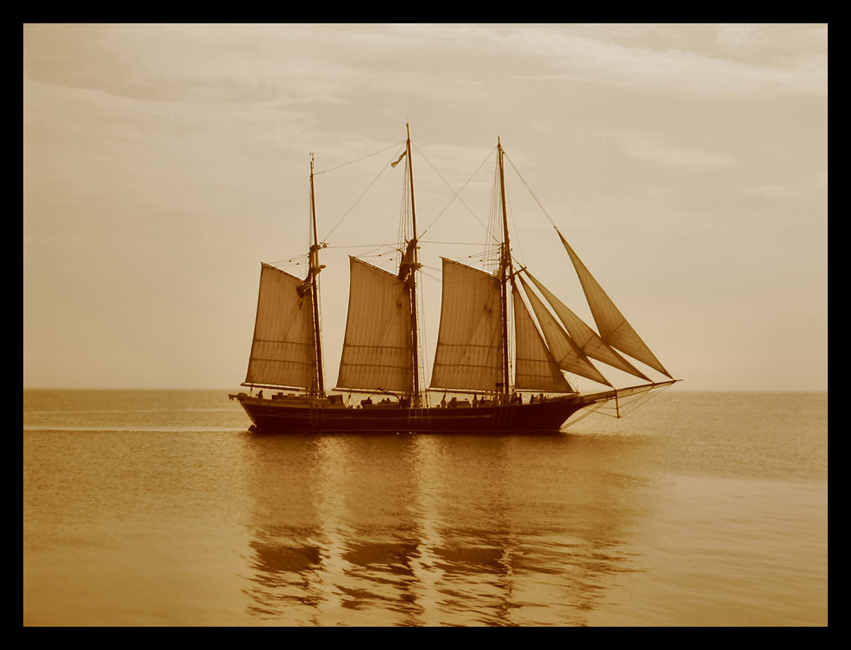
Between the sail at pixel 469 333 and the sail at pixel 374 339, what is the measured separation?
104 inches

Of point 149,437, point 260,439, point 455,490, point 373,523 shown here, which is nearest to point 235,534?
point 373,523

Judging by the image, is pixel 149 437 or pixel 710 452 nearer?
pixel 710 452

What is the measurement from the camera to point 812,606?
19.6 metres

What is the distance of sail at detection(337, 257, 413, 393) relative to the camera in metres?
61.7

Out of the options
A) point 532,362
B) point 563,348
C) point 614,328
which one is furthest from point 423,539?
point 532,362

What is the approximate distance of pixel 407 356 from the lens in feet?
205

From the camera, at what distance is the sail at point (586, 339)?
56.9 m

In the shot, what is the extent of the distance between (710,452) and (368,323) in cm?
2527

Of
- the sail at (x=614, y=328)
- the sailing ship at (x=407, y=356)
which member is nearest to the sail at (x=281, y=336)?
the sailing ship at (x=407, y=356)

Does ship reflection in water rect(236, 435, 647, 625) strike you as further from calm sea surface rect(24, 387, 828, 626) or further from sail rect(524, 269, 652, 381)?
sail rect(524, 269, 652, 381)

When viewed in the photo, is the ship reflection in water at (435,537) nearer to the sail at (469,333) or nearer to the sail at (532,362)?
the sail at (532,362)

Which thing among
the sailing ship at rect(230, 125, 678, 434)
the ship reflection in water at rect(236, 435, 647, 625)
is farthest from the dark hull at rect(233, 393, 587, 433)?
the ship reflection in water at rect(236, 435, 647, 625)

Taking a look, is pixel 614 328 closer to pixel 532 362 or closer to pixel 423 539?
pixel 532 362
